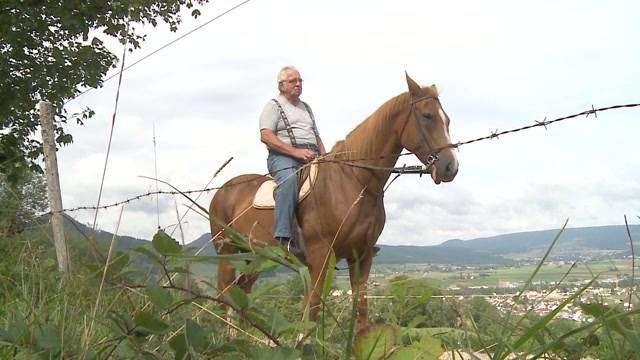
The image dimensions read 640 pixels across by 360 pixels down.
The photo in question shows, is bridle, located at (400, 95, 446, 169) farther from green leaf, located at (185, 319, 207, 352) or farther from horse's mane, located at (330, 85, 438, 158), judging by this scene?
green leaf, located at (185, 319, 207, 352)

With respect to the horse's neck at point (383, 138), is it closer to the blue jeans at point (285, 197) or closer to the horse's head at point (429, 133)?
the horse's head at point (429, 133)

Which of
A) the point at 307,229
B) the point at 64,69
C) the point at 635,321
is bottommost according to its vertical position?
the point at 635,321

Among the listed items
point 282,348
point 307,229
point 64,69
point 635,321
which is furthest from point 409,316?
point 64,69

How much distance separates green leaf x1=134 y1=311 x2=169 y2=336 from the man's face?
463cm

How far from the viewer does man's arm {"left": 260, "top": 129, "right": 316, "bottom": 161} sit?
5613 mm

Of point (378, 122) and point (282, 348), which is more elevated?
point (378, 122)

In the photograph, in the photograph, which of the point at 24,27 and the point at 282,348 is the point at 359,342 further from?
the point at 24,27

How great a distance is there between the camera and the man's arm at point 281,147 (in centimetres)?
561

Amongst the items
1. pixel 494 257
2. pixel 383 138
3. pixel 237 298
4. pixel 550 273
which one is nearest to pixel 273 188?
pixel 383 138

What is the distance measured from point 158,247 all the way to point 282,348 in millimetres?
323

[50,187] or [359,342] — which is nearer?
[359,342]

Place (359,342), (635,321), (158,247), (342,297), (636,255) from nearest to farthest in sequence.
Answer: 1. (158,247)
2. (359,342)
3. (635,321)
4. (636,255)
5. (342,297)

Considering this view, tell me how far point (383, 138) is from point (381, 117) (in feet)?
0.64

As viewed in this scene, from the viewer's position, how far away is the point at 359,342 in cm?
148
